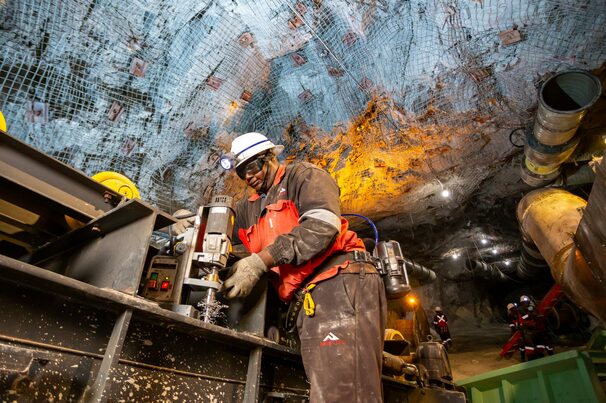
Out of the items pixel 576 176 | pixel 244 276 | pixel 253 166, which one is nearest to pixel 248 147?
pixel 253 166

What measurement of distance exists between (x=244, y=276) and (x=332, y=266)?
22.9 inches

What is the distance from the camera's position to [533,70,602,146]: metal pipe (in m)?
3.85

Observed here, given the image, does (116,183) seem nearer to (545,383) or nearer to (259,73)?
(259,73)

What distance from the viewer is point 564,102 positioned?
4336 millimetres

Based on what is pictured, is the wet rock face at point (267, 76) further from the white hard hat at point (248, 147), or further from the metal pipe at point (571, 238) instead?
the white hard hat at point (248, 147)

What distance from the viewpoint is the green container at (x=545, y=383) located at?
3.87 metres

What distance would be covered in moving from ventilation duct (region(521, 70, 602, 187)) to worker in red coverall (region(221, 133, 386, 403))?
325cm

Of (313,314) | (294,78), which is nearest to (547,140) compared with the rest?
(294,78)

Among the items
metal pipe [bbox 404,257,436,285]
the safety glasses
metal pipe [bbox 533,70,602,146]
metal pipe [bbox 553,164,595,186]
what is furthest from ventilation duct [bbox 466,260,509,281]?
the safety glasses

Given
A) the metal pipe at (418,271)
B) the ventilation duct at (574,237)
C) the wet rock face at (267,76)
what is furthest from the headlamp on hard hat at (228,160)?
the metal pipe at (418,271)

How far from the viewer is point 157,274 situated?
193 cm

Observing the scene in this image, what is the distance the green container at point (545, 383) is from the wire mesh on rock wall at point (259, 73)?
3.16m

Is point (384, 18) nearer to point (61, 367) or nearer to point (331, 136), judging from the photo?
point (331, 136)

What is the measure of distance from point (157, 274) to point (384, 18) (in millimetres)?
3666
